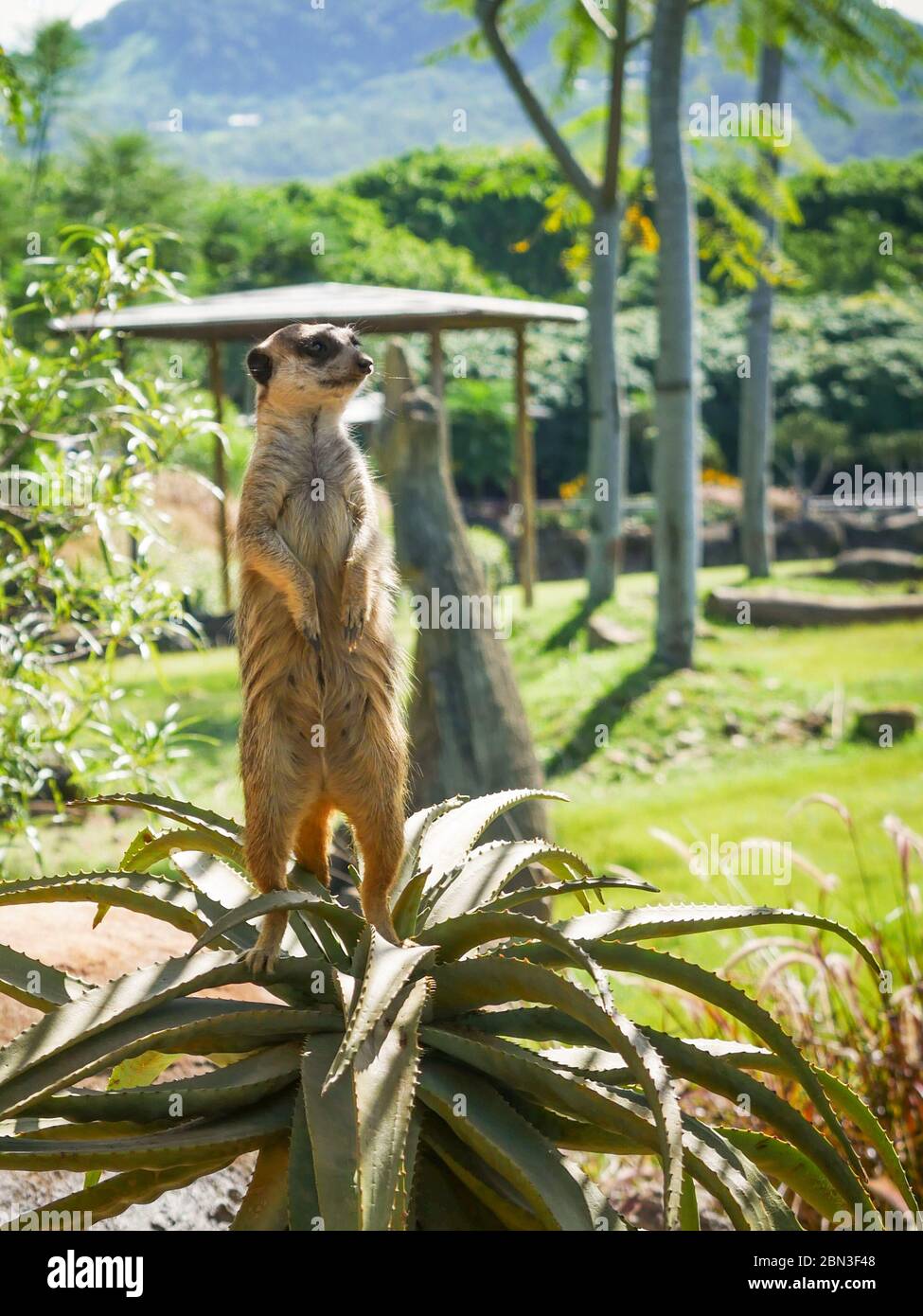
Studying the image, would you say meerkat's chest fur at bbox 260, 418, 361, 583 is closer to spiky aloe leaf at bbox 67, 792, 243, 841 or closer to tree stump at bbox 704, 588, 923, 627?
spiky aloe leaf at bbox 67, 792, 243, 841

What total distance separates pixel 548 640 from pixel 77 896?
9099 mm

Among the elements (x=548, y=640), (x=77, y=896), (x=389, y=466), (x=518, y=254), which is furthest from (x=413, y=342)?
(x=77, y=896)

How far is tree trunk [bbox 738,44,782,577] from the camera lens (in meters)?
12.5

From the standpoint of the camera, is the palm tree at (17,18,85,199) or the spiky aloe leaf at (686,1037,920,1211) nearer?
the spiky aloe leaf at (686,1037,920,1211)

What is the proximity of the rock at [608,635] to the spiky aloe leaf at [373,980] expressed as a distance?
29.0ft

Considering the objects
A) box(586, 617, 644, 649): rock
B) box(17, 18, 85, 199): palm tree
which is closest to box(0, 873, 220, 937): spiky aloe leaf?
box(586, 617, 644, 649): rock

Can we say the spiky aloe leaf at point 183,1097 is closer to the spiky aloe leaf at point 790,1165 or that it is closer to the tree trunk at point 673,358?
the spiky aloe leaf at point 790,1165

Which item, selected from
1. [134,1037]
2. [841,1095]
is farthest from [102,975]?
[841,1095]

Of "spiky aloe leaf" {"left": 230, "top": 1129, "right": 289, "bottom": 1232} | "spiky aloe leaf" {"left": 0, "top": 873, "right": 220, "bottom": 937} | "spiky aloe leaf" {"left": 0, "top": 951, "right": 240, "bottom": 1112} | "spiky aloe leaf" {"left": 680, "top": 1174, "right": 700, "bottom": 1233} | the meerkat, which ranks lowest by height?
Result: "spiky aloe leaf" {"left": 680, "top": 1174, "right": 700, "bottom": 1233}

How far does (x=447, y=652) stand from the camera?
4.84m

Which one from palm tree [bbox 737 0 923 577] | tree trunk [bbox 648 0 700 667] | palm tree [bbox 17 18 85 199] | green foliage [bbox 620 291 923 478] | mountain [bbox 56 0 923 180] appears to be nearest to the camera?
tree trunk [bbox 648 0 700 667]

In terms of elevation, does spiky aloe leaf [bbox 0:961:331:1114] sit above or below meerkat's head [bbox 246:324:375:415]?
below

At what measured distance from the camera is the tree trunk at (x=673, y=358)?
906 centimetres

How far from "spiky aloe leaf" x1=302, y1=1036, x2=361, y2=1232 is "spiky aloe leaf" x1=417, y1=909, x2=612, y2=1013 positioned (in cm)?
26
